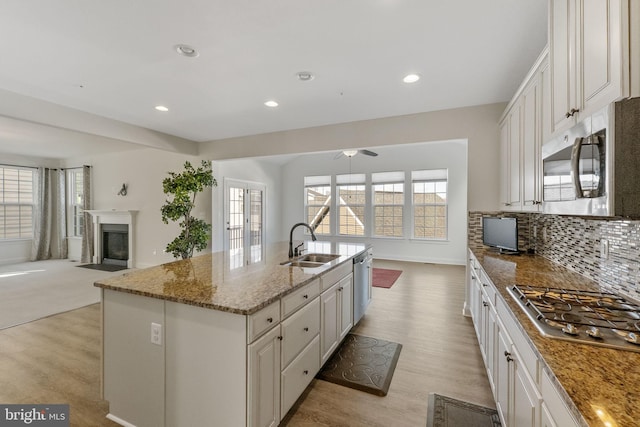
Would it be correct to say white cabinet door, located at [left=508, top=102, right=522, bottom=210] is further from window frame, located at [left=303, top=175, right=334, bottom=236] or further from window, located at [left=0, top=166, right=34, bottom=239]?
window, located at [left=0, top=166, right=34, bottom=239]

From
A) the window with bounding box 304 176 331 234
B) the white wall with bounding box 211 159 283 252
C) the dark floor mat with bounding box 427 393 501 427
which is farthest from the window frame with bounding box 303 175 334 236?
the dark floor mat with bounding box 427 393 501 427

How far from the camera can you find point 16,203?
7051 mm

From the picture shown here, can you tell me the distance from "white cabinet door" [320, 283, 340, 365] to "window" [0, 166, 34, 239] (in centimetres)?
890

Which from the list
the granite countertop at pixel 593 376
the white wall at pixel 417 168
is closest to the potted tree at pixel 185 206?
the white wall at pixel 417 168

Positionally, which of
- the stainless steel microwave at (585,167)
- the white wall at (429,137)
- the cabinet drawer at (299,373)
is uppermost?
the white wall at (429,137)

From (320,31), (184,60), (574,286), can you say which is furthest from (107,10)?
(574,286)

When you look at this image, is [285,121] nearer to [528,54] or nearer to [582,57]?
[528,54]

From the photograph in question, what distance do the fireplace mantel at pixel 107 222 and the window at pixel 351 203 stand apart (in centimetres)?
516

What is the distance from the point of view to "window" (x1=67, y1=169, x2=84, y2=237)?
25.1 ft

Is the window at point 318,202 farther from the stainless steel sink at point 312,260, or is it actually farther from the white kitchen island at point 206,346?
the white kitchen island at point 206,346

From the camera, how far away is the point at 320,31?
2.12 meters

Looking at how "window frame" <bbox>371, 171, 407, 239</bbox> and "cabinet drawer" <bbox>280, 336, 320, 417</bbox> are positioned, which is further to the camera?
"window frame" <bbox>371, 171, 407, 239</bbox>

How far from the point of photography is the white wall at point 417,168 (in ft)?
22.3

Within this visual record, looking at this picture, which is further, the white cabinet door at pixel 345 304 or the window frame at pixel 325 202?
the window frame at pixel 325 202
